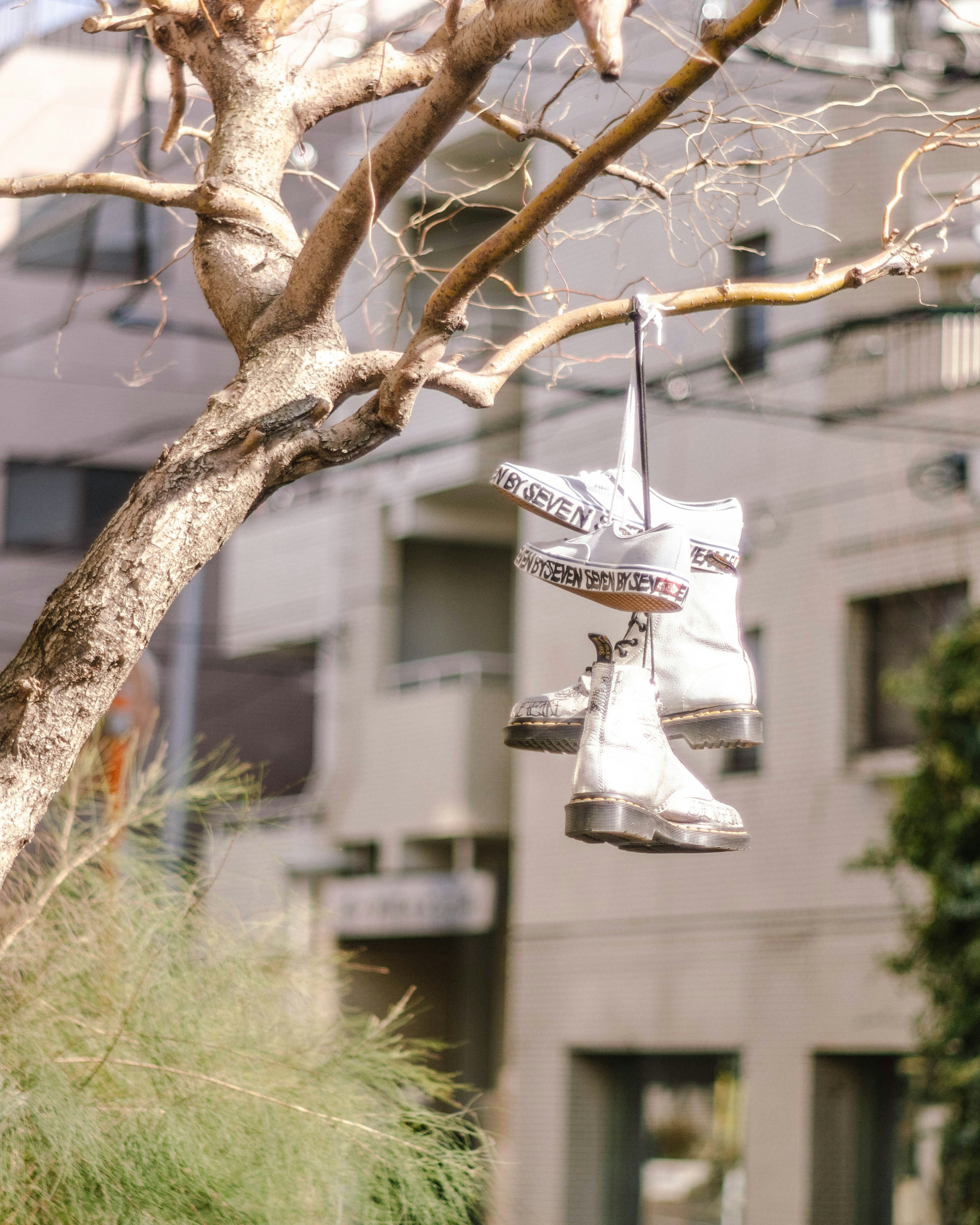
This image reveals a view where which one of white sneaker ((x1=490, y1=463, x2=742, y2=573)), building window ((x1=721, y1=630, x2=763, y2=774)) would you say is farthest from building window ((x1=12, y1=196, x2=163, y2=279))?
white sneaker ((x1=490, y1=463, x2=742, y2=573))

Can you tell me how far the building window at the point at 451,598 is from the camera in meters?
17.9

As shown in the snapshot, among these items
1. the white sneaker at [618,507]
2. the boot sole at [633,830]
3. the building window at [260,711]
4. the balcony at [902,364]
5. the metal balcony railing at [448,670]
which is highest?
the balcony at [902,364]

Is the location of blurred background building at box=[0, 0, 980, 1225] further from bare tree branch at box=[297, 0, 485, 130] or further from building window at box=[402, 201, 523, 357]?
bare tree branch at box=[297, 0, 485, 130]

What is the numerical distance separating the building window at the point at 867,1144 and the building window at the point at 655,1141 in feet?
2.52

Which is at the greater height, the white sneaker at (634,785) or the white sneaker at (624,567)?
the white sneaker at (624,567)

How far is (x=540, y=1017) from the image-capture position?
1439cm

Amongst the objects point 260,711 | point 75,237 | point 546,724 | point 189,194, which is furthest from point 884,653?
point 75,237

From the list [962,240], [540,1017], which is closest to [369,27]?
[962,240]

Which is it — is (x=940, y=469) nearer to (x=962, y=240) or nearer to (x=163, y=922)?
(x=962, y=240)

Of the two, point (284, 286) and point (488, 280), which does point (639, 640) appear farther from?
Answer: point (488, 280)

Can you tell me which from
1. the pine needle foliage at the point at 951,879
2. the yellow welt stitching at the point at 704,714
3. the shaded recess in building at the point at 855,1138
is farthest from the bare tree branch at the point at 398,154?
the shaded recess in building at the point at 855,1138

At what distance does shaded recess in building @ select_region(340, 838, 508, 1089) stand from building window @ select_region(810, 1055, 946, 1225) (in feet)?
14.2

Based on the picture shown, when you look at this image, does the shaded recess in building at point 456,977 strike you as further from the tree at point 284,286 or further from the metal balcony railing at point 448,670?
the tree at point 284,286

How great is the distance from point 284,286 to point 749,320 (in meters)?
10.6
